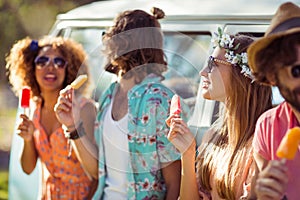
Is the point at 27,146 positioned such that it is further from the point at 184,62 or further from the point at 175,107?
the point at 175,107

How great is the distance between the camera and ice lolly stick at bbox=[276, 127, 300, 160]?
8.61 feet

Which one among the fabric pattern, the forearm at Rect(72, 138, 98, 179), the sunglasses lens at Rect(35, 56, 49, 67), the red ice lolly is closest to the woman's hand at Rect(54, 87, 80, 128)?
the forearm at Rect(72, 138, 98, 179)

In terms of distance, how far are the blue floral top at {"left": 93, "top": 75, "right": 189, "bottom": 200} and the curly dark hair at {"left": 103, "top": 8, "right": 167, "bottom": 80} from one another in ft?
0.37

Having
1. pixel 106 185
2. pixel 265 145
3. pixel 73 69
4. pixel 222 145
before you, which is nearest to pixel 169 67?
pixel 73 69

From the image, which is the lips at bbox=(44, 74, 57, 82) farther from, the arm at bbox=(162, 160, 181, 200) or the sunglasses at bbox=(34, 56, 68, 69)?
the arm at bbox=(162, 160, 181, 200)

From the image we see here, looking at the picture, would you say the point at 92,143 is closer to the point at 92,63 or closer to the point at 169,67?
the point at 169,67

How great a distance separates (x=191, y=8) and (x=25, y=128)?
1220 mm

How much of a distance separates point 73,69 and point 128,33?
0.81 meters

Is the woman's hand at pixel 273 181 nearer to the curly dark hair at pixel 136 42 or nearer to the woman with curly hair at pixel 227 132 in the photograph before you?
the woman with curly hair at pixel 227 132

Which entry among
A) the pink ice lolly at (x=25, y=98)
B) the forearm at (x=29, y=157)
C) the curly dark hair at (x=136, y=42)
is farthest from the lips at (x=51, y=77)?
the curly dark hair at (x=136, y=42)

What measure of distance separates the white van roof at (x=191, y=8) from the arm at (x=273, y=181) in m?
2.05

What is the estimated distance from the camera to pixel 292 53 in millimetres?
2748

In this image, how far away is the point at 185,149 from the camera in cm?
377

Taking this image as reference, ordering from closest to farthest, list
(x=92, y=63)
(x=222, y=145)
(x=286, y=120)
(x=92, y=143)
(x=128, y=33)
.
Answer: (x=286, y=120) < (x=222, y=145) < (x=128, y=33) < (x=92, y=143) < (x=92, y=63)
